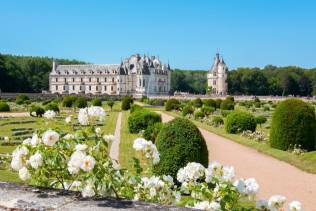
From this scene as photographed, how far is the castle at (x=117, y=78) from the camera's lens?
91.1 meters

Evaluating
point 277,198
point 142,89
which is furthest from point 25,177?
point 142,89

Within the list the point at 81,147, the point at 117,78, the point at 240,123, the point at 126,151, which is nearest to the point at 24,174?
the point at 81,147

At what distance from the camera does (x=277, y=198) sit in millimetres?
3043

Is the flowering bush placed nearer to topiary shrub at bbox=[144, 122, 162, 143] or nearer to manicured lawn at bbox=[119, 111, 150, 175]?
manicured lawn at bbox=[119, 111, 150, 175]

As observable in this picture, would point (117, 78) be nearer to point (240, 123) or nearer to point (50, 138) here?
point (240, 123)

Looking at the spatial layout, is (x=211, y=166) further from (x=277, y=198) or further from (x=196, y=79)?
(x=196, y=79)

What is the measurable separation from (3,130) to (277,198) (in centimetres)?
1837

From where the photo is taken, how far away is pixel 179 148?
8.52 metres

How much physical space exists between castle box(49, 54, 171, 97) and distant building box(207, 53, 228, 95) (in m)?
8.38

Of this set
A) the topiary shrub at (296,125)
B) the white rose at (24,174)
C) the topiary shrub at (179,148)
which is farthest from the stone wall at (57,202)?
the topiary shrub at (296,125)

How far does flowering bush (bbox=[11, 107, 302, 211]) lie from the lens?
2930 millimetres

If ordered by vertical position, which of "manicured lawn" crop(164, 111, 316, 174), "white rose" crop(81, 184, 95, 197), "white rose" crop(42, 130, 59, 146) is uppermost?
"white rose" crop(42, 130, 59, 146)

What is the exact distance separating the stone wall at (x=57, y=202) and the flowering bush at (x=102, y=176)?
0.56 ft

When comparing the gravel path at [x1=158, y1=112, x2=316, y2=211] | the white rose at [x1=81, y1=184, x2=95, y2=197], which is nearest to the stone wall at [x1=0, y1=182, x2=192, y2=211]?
the white rose at [x1=81, y1=184, x2=95, y2=197]
